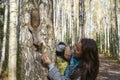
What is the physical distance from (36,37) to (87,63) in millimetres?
660

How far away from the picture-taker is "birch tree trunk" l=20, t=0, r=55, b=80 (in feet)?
10.8

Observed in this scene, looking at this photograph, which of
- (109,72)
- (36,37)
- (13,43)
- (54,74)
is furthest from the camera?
A: (109,72)

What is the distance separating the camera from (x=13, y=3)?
916 centimetres

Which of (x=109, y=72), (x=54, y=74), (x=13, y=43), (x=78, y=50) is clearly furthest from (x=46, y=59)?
(x=109, y=72)

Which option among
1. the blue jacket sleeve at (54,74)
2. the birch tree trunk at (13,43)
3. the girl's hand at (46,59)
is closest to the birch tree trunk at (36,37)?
the girl's hand at (46,59)

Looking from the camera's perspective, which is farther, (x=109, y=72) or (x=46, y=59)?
(x=109, y=72)

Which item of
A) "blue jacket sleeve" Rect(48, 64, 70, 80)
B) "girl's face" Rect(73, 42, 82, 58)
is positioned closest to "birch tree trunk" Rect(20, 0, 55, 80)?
"blue jacket sleeve" Rect(48, 64, 70, 80)

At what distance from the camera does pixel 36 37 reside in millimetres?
3309

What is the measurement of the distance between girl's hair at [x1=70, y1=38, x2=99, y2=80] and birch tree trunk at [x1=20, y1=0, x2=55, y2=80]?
0.40 m

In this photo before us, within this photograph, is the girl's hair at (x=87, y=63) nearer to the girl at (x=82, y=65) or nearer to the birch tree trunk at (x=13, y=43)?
the girl at (x=82, y=65)

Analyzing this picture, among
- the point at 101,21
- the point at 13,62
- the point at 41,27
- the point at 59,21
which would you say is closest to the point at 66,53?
the point at 41,27

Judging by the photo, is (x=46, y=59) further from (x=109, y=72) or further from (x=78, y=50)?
(x=109, y=72)

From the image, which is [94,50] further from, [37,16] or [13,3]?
[13,3]

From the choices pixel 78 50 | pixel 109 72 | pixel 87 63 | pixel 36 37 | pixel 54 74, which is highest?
pixel 36 37
